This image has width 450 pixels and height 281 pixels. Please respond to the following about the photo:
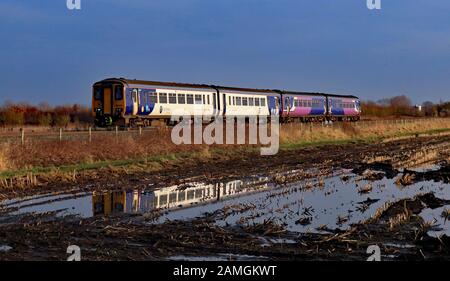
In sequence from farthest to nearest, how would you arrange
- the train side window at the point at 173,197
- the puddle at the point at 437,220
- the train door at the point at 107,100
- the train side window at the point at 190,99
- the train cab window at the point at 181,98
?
the train side window at the point at 190,99, the train cab window at the point at 181,98, the train door at the point at 107,100, the train side window at the point at 173,197, the puddle at the point at 437,220

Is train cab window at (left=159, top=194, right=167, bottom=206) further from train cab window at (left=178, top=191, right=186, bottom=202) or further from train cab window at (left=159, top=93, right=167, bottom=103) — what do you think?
train cab window at (left=159, top=93, right=167, bottom=103)

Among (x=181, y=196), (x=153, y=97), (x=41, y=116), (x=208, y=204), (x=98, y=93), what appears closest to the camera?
(x=208, y=204)

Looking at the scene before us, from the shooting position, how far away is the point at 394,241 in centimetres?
909

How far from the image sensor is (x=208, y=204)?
1322 cm

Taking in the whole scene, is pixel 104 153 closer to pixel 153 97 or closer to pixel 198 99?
pixel 153 97

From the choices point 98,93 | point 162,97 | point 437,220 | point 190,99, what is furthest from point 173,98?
point 437,220

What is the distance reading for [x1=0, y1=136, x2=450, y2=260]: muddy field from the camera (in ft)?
28.0

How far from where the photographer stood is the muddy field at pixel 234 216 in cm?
852

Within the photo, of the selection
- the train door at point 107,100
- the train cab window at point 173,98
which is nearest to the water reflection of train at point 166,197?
the train door at point 107,100

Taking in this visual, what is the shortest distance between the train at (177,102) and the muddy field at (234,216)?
47.3 feet

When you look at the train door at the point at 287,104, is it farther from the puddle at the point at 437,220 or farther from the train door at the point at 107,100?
the puddle at the point at 437,220

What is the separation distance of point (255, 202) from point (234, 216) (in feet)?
6.12

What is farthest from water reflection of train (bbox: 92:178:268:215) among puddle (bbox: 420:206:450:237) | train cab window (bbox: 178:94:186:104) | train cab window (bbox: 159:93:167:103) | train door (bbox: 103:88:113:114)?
train cab window (bbox: 178:94:186:104)
